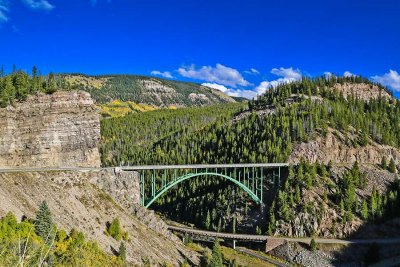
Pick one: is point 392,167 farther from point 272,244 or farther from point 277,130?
point 272,244

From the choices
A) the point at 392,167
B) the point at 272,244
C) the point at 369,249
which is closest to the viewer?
the point at 369,249

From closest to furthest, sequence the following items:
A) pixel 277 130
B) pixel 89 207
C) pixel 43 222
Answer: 1. pixel 43 222
2. pixel 89 207
3. pixel 277 130

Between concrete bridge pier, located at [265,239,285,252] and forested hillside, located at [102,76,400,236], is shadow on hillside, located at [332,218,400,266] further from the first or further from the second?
concrete bridge pier, located at [265,239,285,252]

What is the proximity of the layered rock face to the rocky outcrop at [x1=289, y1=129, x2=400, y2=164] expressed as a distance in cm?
5570

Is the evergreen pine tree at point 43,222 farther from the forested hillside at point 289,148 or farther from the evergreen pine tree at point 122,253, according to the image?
the forested hillside at point 289,148

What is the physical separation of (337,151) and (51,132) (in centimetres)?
7668

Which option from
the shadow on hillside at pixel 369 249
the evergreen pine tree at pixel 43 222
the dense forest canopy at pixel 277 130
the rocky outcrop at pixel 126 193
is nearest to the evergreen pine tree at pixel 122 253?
the evergreen pine tree at pixel 43 222

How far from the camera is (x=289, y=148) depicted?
4567 inches

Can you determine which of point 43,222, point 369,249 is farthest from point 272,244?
point 43,222

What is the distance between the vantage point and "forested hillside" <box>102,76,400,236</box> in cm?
9925

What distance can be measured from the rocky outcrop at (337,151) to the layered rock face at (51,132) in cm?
5570

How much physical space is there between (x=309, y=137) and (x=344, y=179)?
19687 mm

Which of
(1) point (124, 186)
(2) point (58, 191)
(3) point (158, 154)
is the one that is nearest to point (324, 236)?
(1) point (124, 186)

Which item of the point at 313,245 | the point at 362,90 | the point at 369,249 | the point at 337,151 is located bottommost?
the point at 369,249
